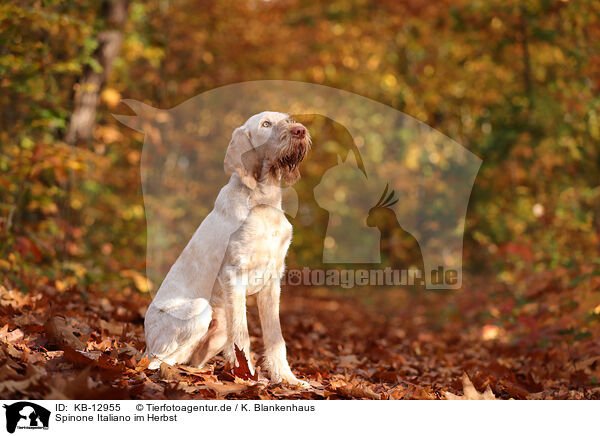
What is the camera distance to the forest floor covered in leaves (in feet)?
11.2

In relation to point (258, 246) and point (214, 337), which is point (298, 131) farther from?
point (214, 337)

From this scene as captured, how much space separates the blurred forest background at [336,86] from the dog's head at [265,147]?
10.5 ft

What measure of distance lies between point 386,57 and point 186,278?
12.9 meters

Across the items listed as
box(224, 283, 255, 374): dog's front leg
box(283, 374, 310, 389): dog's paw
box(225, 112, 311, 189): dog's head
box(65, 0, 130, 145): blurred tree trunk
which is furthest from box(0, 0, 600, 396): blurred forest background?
box(225, 112, 311, 189): dog's head

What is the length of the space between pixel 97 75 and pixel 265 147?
18.5 ft

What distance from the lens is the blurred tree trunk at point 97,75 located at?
8305mm

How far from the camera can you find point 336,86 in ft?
54.6

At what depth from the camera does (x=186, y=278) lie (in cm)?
388

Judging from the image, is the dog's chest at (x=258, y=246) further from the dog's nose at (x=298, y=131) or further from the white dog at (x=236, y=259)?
the dog's nose at (x=298, y=131)

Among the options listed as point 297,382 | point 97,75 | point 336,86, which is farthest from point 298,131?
point 336,86

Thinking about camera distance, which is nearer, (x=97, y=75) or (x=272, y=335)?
(x=272, y=335)

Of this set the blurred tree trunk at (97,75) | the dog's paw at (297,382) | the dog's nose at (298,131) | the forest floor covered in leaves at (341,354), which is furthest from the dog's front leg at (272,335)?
the blurred tree trunk at (97,75)
